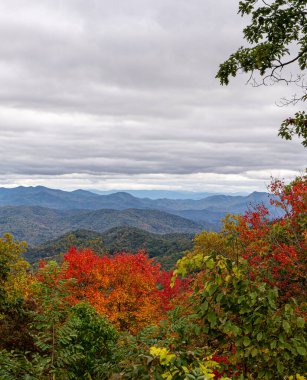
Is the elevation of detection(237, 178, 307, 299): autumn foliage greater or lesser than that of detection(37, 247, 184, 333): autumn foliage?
greater

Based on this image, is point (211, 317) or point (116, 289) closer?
point (211, 317)

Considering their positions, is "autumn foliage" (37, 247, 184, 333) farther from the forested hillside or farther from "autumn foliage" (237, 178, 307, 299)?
"autumn foliage" (237, 178, 307, 299)

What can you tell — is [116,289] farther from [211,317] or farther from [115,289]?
[211,317]

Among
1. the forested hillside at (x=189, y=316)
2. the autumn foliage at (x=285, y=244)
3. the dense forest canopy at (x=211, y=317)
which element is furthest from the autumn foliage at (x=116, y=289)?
the autumn foliage at (x=285, y=244)

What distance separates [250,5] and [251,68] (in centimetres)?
200

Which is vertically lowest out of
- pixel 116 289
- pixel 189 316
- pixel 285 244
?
pixel 116 289

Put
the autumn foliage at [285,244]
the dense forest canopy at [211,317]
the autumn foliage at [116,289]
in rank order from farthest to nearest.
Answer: the autumn foliage at [116,289]
the autumn foliage at [285,244]
the dense forest canopy at [211,317]

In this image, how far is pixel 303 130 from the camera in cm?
1266

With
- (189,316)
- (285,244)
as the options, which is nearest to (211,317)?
(189,316)

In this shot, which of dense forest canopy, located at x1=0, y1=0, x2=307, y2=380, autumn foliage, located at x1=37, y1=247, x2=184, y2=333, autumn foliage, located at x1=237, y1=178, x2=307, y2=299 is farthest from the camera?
autumn foliage, located at x1=37, y1=247, x2=184, y2=333

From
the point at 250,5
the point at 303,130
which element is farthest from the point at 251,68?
the point at 303,130

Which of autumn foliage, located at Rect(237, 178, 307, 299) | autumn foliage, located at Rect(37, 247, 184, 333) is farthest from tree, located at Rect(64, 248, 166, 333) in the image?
autumn foliage, located at Rect(237, 178, 307, 299)

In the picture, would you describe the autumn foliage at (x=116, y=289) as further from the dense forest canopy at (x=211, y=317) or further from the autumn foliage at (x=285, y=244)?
Result: the autumn foliage at (x=285, y=244)

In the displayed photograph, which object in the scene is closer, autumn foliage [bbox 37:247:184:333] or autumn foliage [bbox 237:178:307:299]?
autumn foliage [bbox 237:178:307:299]
